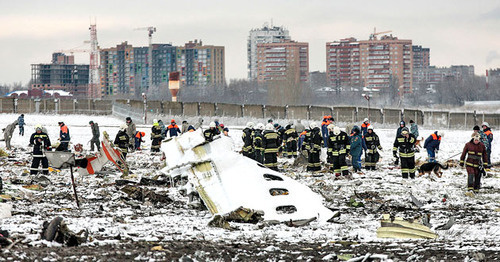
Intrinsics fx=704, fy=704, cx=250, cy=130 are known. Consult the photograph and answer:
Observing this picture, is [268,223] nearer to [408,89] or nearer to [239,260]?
[239,260]

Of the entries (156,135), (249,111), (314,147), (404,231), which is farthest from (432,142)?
(249,111)

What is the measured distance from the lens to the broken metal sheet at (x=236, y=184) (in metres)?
12.3

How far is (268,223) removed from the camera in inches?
492

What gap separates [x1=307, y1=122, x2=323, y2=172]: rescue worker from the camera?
67.4ft

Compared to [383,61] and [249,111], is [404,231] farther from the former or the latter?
[383,61]

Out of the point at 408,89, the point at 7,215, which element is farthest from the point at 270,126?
the point at 408,89

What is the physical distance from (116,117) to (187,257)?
39.5 meters

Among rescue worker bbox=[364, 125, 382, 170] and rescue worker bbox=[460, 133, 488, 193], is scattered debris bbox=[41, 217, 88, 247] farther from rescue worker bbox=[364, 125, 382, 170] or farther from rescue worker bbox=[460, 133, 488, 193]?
rescue worker bbox=[364, 125, 382, 170]

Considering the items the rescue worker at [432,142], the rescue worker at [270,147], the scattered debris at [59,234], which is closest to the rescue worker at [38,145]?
the rescue worker at [270,147]

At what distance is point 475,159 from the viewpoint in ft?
55.1

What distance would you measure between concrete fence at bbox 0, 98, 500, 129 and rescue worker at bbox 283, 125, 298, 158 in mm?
23786

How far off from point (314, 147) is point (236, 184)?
856cm

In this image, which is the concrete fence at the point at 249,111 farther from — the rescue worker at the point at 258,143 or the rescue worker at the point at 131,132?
the rescue worker at the point at 258,143

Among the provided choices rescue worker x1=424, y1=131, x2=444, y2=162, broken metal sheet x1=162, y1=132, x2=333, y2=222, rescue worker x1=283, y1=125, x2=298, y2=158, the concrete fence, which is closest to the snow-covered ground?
broken metal sheet x1=162, y1=132, x2=333, y2=222
